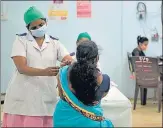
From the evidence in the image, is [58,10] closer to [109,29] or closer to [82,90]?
[109,29]

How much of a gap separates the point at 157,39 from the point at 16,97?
4.27m

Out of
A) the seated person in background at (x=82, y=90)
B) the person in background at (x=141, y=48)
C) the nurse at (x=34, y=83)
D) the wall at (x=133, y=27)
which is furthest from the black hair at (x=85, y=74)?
the wall at (x=133, y=27)

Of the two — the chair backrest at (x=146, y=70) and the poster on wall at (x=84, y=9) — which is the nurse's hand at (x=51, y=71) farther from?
the poster on wall at (x=84, y=9)

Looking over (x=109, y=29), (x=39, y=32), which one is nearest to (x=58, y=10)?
(x=109, y=29)

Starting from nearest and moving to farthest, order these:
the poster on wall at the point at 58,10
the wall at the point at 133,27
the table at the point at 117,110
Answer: the table at the point at 117,110, the poster on wall at the point at 58,10, the wall at the point at 133,27

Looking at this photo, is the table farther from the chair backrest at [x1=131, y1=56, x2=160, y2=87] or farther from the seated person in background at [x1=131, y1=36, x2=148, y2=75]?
the seated person in background at [x1=131, y1=36, x2=148, y2=75]

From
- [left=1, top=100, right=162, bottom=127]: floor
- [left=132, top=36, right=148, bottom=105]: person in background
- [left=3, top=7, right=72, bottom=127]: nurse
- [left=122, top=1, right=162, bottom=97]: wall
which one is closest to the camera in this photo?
[left=3, top=7, right=72, bottom=127]: nurse

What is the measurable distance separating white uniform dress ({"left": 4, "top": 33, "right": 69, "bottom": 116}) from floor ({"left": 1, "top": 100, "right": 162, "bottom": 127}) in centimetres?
218

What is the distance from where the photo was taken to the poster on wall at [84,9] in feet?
19.4

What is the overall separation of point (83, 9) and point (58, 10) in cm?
46

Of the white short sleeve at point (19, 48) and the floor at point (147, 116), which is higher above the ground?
the white short sleeve at point (19, 48)

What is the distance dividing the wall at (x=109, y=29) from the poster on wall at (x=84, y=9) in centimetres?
7

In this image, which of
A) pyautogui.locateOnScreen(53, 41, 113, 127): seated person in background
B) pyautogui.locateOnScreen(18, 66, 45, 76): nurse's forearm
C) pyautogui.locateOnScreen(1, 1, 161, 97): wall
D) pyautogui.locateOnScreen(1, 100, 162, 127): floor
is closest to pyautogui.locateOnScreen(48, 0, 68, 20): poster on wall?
pyautogui.locateOnScreen(1, 1, 161, 97): wall

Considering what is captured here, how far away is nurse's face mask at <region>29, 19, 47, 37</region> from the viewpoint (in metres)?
2.23
